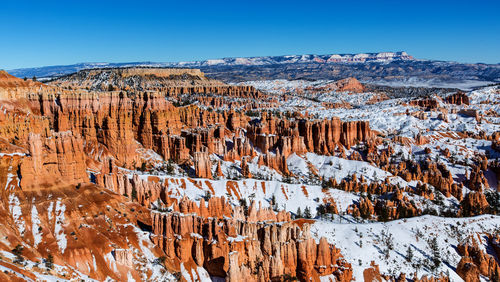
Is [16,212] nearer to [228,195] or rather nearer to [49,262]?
[49,262]

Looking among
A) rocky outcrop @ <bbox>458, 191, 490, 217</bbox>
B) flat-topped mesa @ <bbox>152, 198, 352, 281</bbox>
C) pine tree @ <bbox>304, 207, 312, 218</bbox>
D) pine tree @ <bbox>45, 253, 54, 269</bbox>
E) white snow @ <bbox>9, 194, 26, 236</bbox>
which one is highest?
white snow @ <bbox>9, 194, 26, 236</bbox>

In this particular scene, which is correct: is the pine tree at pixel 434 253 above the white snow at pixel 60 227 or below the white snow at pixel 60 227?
below

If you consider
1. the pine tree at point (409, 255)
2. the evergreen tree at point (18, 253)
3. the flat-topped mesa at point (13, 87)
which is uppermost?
the flat-topped mesa at point (13, 87)

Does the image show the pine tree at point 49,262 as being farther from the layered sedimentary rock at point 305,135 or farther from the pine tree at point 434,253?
the layered sedimentary rock at point 305,135

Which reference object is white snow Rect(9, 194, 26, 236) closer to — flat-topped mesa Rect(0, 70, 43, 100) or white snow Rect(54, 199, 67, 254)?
white snow Rect(54, 199, 67, 254)

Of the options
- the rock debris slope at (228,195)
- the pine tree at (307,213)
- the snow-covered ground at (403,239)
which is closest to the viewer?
the rock debris slope at (228,195)

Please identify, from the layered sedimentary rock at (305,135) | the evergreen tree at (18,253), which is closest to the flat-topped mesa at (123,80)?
the layered sedimentary rock at (305,135)

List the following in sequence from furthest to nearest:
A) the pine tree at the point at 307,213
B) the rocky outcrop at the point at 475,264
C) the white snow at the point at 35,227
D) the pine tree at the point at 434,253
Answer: the pine tree at the point at 307,213
the pine tree at the point at 434,253
the rocky outcrop at the point at 475,264
the white snow at the point at 35,227

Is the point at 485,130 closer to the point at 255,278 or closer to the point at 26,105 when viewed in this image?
the point at 255,278

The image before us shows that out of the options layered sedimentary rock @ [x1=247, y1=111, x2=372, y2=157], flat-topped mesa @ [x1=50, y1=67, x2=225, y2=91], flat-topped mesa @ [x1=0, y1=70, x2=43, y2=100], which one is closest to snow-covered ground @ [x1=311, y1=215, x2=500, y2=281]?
layered sedimentary rock @ [x1=247, y1=111, x2=372, y2=157]

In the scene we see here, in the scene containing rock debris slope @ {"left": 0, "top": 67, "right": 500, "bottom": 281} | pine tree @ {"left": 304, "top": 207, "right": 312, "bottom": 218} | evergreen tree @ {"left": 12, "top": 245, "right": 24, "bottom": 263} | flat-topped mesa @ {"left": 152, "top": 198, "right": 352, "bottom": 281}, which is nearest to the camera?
evergreen tree @ {"left": 12, "top": 245, "right": 24, "bottom": 263}
